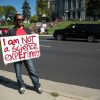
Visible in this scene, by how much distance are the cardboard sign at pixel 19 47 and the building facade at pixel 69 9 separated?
133292 millimetres

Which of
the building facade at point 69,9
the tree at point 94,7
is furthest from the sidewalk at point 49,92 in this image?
the building facade at point 69,9

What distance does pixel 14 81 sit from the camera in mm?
9008

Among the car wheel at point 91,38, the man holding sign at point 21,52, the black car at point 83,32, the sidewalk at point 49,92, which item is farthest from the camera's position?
the black car at point 83,32

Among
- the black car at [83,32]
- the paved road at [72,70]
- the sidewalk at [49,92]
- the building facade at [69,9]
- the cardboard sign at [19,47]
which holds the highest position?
the cardboard sign at [19,47]

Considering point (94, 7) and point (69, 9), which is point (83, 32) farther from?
point (69, 9)

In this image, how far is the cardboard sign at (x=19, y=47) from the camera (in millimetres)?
7750

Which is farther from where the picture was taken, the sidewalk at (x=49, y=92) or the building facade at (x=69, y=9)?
the building facade at (x=69, y=9)

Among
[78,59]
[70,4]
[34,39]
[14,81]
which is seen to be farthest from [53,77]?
[70,4]

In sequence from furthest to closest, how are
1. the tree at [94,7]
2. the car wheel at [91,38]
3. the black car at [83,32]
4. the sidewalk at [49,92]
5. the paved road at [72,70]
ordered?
the tree at [94,7] → the black car at [83,32] → the car wheel at [91,38] → the paved road at [72,70] → the sidewalk at [49,92]

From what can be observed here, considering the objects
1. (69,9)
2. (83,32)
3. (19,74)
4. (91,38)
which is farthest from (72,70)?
(69,9)

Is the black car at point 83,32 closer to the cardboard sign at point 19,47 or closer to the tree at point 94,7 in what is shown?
the cardboard sign at point 19,47

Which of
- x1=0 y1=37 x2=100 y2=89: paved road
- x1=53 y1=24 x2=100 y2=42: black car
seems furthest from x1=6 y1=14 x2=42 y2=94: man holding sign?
x1=53 y1=24 x2=100 y2=42: black car

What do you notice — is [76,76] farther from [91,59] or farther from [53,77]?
[91,59]

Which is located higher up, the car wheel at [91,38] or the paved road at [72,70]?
the paved road at [72,70]
